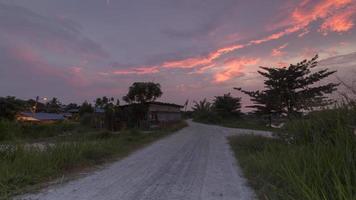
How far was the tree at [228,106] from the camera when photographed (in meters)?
56.4

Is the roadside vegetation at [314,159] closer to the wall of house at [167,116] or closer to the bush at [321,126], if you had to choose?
the bush at [321,126]

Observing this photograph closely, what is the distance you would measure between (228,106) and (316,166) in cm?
5293

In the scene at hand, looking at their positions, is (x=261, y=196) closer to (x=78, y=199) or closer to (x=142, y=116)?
(x=78, y=199)

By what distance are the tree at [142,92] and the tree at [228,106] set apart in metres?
18.9

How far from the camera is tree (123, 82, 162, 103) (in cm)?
4100

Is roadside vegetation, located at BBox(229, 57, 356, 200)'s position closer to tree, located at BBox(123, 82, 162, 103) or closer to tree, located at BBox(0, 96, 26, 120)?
tree, located at BBox(123, 82, 162, 103)

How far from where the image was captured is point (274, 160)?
21.5 ft

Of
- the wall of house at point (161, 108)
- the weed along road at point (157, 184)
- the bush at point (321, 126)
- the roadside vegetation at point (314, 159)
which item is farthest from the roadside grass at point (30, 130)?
the bush at point (321, 126)

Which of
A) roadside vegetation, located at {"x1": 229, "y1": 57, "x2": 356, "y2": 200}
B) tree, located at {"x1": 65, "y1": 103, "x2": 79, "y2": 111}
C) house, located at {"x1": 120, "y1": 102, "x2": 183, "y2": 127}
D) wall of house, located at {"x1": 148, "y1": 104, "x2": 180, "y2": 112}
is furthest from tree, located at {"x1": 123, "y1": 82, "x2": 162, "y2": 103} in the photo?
tree, located at {"x1": 65, "y1": 103, "x2": 79, "y2": 111}

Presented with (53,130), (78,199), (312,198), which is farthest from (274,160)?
(53,130)

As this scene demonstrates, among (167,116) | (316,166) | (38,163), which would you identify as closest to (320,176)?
(316,166)

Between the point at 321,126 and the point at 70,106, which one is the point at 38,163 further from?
the point at 70,106

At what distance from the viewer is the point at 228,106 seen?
186ft

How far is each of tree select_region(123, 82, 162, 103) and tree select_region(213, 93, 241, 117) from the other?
1889 centimetres
